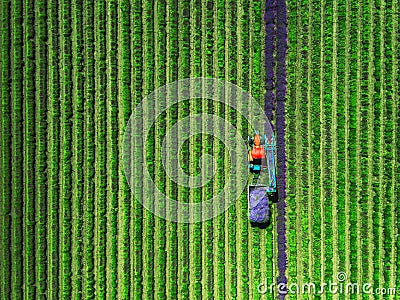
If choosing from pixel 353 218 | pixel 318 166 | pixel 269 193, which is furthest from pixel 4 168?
pixel 353 218

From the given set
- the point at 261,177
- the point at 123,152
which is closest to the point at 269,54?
the point at 261,177

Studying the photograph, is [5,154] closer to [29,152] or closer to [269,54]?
[29,152]

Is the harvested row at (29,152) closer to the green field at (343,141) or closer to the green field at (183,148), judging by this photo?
the green field at (183,148)

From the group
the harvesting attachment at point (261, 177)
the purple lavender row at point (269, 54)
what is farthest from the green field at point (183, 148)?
the harvesting attachment at point (261, 177)

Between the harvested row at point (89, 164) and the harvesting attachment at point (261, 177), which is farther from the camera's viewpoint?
the harvested row at point (89, 164)

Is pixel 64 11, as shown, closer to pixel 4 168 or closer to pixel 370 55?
pixel 4 168

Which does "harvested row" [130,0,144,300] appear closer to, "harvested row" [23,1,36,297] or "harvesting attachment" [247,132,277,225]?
"harvested row" [23,1,36,297]
